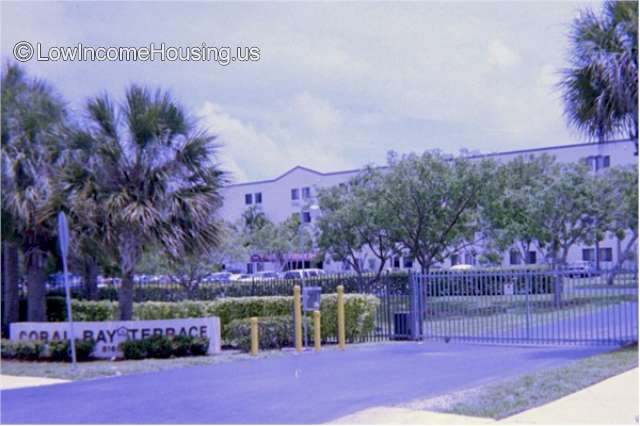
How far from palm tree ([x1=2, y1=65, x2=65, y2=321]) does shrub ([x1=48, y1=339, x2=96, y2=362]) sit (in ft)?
9.93

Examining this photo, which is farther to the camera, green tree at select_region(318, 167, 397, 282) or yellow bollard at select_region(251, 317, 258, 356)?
green tree at select_region(318, 167, 397, 282)

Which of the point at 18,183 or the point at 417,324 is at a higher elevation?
the point at 18,183

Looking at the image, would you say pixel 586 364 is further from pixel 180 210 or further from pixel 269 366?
pixel 180 210

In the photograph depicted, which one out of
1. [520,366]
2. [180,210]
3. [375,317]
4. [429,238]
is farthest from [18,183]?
[429,238]

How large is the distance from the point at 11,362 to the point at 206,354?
13.3 ft

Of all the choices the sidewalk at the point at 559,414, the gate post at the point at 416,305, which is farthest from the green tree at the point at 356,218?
the sidewalk at the point at 559,414

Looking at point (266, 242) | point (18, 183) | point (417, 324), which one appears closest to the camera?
point (18, 183)

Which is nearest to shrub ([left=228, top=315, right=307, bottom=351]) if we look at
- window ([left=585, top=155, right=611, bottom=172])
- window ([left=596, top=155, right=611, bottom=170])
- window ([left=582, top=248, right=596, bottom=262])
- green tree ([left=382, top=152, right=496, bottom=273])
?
green tree ([left=382, top=152, right=496, bottom=273])

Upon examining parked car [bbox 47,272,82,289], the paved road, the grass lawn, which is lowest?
the paved road

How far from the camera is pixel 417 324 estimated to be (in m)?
20.2

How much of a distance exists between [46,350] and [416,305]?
28.5 ft

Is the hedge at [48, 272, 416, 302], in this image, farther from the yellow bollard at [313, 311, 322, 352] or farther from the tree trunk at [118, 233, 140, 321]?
the tree trunk at [118, 233, 140, 321]

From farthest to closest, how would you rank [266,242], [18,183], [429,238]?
[266,242]
[429,238]
[18,183]

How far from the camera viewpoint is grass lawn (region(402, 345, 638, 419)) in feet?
32.5
